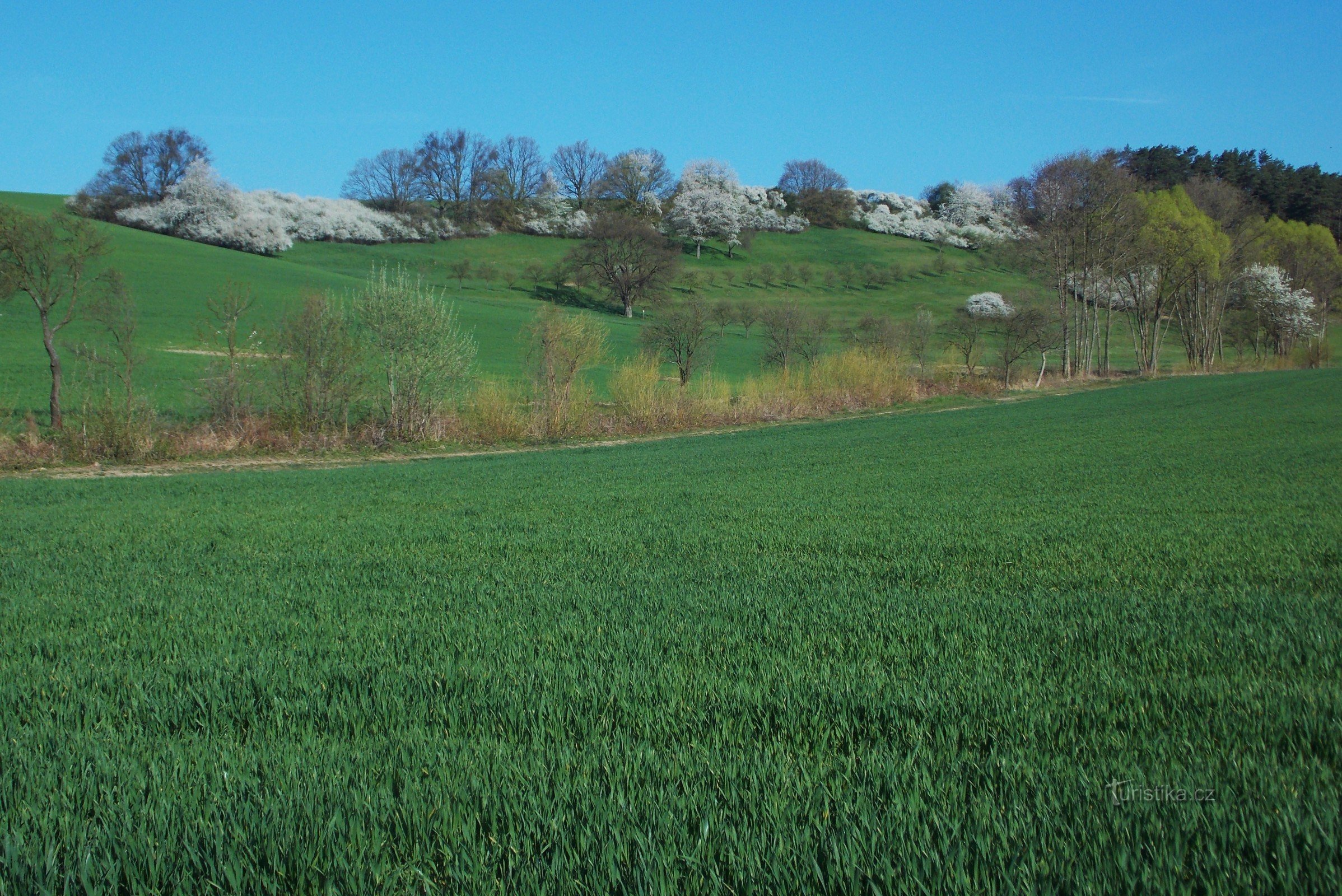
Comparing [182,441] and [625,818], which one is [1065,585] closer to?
[625,818]

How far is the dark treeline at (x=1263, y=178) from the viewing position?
95.7m

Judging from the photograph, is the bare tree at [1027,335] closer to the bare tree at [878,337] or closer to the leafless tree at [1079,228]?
the leafless tree at [1079,228]

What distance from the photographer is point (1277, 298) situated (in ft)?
222

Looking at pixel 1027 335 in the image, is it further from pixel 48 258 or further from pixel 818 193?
pixel 818 193

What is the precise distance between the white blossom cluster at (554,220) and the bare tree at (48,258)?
82.4 m

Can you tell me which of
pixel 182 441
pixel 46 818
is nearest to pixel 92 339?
pixel 182 441

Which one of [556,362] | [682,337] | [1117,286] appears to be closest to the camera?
[556,362]

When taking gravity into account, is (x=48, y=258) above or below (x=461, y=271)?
below

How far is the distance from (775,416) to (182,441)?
2477cm

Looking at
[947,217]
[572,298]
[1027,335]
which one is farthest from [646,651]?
[947,217]

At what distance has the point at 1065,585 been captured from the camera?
21.5ft

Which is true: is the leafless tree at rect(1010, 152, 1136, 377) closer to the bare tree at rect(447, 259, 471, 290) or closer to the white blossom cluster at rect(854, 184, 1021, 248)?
the bare tree at rect(447, 259, 471, 290)

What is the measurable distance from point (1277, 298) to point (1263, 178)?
157ft

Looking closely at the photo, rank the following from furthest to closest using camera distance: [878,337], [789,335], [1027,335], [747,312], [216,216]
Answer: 1. [216,216]
2. [747,312]
3. [1027,335]
4. [878,337]
5. [789,335]
